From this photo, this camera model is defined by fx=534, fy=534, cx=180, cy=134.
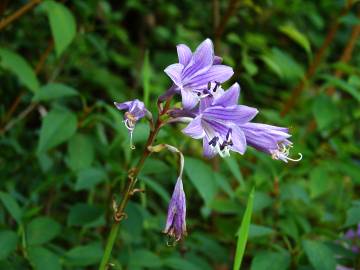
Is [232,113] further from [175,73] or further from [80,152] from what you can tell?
[80,152]

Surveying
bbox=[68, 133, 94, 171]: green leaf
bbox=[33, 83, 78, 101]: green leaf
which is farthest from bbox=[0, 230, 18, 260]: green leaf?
bbox=[33, 83, 78, 101]: green leaf

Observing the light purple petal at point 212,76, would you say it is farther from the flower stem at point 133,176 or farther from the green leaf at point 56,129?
the green leaf at point 56,129

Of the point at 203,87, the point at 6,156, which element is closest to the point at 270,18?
the point at 6,156

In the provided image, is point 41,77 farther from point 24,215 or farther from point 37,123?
point 24,215

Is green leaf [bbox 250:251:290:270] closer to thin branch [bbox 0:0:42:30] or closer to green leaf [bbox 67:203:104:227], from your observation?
green leaf [bbox 67:203:104:227]

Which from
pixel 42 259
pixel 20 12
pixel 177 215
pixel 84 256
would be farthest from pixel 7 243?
pixel 20 12

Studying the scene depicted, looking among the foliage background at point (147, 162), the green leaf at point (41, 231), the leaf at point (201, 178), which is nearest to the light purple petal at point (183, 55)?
the foliage background at point (147, 162)
